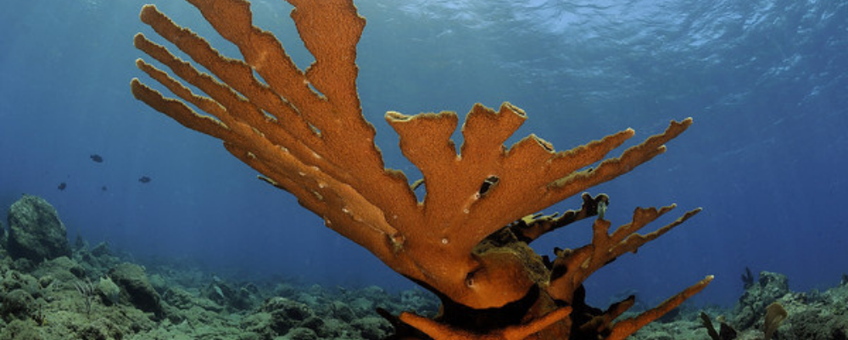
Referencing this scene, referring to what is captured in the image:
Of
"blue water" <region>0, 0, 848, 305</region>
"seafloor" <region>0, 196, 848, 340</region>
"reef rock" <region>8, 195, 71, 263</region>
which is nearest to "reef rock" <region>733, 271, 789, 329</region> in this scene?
"seafloor" <region>0, 196, 848, 340</region>

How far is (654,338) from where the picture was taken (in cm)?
778

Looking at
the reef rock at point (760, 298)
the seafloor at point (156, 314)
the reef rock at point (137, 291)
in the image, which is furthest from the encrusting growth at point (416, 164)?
the reef rock at point (760, 298)

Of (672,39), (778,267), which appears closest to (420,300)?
(672,39)

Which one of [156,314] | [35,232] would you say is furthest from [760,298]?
[35,232]

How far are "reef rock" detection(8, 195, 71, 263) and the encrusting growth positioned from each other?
12.8 metres

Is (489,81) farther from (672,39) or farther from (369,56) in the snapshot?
(672,39)

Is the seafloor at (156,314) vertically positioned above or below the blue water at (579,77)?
below

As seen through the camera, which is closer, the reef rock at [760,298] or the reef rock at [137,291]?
the reef rock at [137,291]

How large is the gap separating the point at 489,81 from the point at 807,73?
66.8ft

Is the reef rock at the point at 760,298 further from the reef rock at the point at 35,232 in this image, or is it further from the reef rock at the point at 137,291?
the reef rock at the point at 35,232

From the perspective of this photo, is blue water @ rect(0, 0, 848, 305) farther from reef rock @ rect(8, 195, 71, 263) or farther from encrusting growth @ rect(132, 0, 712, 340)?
encrusting growth @ rect(132, 0, 712, 340)

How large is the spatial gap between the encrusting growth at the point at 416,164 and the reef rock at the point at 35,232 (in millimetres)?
12785

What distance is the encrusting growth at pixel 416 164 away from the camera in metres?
1.32

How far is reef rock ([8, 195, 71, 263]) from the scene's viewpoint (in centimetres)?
1080
